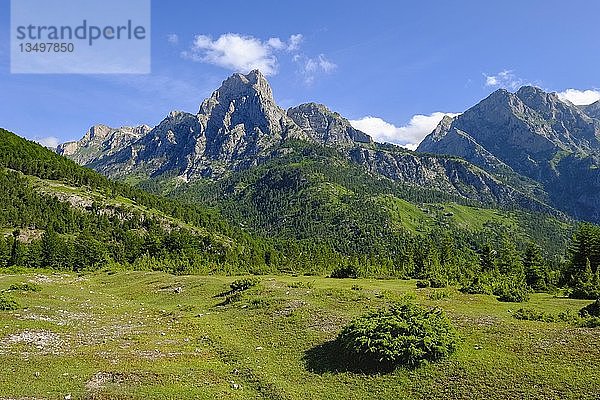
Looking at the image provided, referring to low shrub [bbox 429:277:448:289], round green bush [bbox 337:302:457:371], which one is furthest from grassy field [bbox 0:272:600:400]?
low shrub [bbox 429:277:448:289]

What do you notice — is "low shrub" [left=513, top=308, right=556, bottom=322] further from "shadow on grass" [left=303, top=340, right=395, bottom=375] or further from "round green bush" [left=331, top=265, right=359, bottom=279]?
"round green bush" [left=331, top=265, right=359, bottom=279]

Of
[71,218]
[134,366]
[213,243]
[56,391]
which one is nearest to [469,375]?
[134,366]

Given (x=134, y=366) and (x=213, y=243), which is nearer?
(x=134, y=366)

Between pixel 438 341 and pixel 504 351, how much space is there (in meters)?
3.65

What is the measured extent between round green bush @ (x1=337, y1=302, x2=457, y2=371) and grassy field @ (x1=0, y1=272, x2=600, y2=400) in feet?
2.55

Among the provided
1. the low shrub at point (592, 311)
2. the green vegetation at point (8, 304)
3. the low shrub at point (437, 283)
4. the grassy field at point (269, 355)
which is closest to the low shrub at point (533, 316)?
the grassy field at point (269, 355)

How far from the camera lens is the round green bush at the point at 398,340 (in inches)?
945

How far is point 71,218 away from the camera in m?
176

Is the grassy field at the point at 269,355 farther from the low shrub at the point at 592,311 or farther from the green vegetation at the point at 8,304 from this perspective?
the low shrub at the point at 592,311

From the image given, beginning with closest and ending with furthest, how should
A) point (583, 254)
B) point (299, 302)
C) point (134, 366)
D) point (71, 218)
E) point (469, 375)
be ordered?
point (469, 375)
point (134, 366)
point (299, 302)
point (583, 254)
point (71, 218)

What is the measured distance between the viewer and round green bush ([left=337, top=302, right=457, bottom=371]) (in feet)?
78.7

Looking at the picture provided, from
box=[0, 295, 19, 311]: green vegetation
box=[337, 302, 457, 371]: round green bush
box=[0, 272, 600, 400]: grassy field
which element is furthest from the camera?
box=[0, 295, 19, 311]: green vegetation

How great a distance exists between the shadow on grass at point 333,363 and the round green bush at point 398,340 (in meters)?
0.07

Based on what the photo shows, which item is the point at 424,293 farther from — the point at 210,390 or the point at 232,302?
the point at 210,390
